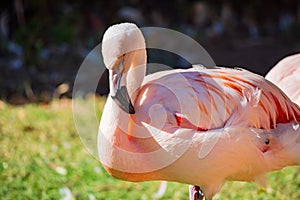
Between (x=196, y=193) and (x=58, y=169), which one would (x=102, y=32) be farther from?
(x=196, y=193)

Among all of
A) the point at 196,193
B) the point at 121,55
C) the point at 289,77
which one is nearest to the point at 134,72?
the point at 121,55

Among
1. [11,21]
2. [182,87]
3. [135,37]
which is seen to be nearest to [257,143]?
[182,87]

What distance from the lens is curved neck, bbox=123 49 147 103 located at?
272 cm

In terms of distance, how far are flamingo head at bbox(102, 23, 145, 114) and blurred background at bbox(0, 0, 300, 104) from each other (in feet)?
8.62

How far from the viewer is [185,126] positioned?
266cm

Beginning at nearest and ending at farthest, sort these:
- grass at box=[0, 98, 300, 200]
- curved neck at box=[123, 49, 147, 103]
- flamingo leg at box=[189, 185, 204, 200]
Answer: curved neck at box=[123, 49, 147, 103] < flamingo leg at box=[189, 185, 204, 200] < grass at box=[0, 98, 300, 200]

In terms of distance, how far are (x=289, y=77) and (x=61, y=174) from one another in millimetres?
1369

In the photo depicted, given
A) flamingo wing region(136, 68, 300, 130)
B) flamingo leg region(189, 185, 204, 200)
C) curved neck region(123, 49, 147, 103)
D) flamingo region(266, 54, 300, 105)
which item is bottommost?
flamingo leg region(189, 185, 204, 200)

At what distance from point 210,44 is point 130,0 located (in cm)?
85

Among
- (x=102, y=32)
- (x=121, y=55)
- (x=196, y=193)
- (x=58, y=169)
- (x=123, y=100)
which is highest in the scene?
(x=121, y=55)

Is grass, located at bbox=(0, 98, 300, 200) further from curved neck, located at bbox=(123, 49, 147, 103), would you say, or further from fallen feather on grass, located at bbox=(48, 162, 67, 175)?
curved neck, located at bbox=(123, 49, 147, 103)

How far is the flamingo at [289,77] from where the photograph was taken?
3.12m

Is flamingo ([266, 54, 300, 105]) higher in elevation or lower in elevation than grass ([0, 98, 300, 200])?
higher

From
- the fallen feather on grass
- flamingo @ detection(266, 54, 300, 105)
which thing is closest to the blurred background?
the fallen feather on grass
